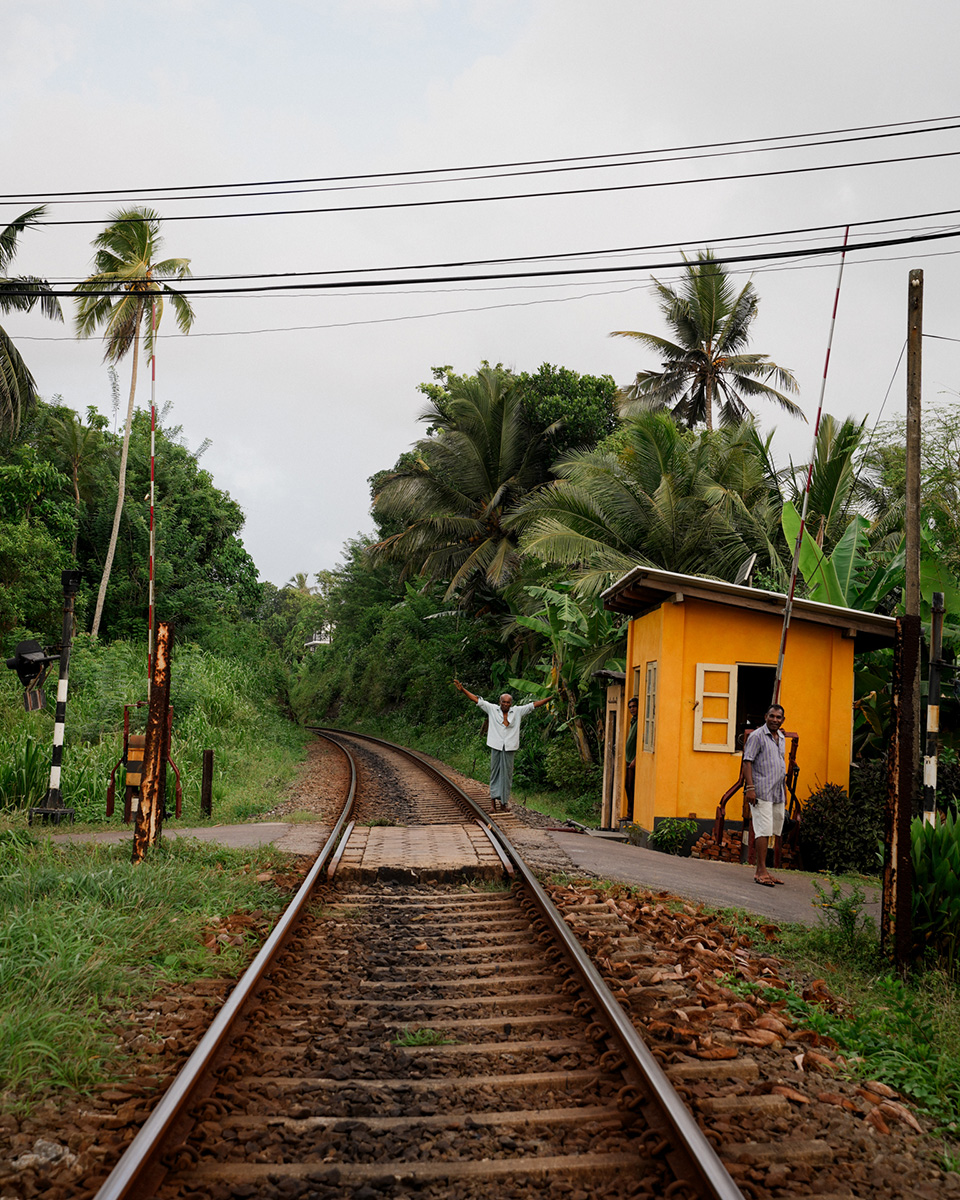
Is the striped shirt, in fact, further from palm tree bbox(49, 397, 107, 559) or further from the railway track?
palm tree bbox(49, 397, 107, 559)

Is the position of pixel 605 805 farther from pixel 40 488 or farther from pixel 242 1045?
pixel 40 488

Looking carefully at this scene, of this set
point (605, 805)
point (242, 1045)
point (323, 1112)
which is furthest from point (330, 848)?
point (605, 805)

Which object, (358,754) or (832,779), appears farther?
(358,754)

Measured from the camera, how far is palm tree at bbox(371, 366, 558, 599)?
95.7 feet

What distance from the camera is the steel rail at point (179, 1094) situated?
117 inches

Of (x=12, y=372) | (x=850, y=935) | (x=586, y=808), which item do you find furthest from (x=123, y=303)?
(x=850, y=935)

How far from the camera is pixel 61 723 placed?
11.6 m

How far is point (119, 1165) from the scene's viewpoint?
120 inches

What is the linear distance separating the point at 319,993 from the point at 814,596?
1131 centimetres

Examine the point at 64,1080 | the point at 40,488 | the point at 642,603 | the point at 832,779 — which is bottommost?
the point at 64,1080

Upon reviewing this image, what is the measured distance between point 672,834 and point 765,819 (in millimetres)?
2823

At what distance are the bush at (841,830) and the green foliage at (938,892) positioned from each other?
17.8 ft

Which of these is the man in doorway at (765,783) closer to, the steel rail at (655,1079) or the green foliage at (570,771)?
the steel rail at (655,1079)

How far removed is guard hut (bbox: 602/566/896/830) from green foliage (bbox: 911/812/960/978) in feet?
20.1
